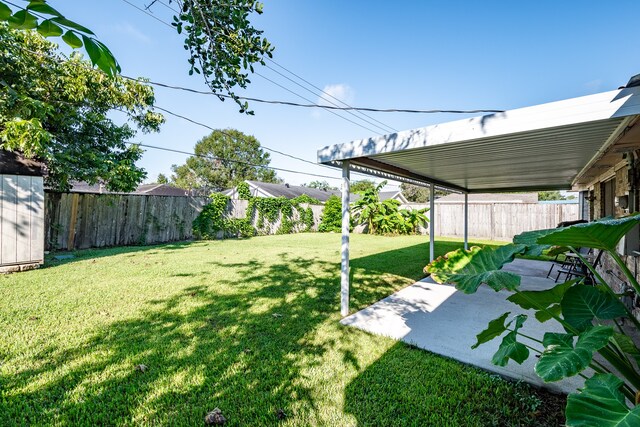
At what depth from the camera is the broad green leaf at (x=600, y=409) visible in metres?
1.11

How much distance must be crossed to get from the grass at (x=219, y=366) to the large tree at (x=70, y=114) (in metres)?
3.95

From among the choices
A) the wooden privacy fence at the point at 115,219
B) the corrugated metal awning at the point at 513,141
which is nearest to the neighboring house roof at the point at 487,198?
the corrugated metal awning at the point at 513,141

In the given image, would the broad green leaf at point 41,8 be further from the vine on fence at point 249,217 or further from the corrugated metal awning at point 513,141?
the vine on fence at point 249,217

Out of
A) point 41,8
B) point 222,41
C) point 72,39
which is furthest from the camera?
point 222,41

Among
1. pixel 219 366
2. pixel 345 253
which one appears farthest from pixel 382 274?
pixel 219 366

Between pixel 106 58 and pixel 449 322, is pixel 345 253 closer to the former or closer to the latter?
pixel 449 322

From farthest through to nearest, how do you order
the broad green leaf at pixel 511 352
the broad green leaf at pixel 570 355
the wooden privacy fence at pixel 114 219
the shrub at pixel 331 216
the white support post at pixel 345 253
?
the shrub at pixel 331 216
the wooden privacy fence at pixel 114 219
the white support post at pixel 345 253
the broad green leaf at pixel 511 352
the broad green leaf at pixel 570 355

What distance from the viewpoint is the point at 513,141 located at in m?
3.45

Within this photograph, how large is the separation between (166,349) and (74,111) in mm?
8816

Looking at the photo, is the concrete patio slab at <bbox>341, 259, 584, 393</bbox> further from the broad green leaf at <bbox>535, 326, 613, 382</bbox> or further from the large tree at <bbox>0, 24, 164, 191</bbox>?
the large tree at <bbox>0, 24, 164, 191</bbox>

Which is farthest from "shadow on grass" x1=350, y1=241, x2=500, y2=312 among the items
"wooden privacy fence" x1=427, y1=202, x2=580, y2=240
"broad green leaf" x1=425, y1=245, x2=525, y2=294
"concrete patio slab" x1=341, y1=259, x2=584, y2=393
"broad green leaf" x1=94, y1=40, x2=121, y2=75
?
"wooden privacy fence" x1=427, y1=202, x2=580, y2=240

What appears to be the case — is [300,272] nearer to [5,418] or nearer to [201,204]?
[5,418]

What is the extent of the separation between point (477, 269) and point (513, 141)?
2173mm

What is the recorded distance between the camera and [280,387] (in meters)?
2.46
